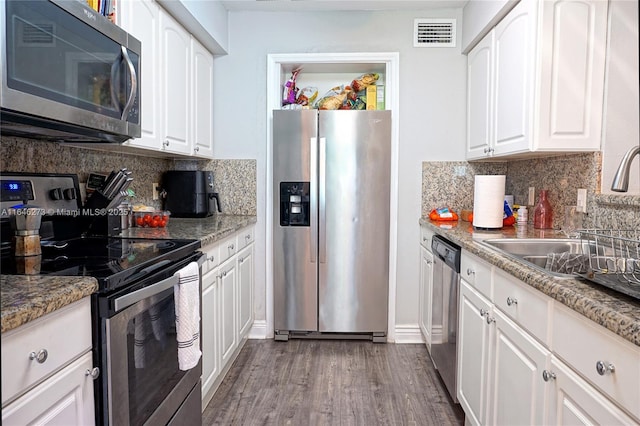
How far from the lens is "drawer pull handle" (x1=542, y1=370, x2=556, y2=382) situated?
115 cm

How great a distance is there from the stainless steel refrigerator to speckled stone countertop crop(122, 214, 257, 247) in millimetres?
420

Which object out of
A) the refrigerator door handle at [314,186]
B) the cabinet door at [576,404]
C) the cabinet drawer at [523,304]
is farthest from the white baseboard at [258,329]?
the cabinet door at [576,404]

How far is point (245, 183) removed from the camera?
3.25 meters

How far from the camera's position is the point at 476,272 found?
183 cm

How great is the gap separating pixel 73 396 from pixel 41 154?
119cm

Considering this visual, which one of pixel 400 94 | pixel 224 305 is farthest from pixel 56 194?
pixel 400 94

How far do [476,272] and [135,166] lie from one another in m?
2.16

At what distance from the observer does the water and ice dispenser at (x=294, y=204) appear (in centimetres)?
303

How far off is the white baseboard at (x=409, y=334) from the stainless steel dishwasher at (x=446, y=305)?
503 millimetres

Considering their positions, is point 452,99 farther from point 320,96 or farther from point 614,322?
point 614,322

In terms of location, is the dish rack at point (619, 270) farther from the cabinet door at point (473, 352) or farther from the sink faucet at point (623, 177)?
the cabinet door at point (473, 352)

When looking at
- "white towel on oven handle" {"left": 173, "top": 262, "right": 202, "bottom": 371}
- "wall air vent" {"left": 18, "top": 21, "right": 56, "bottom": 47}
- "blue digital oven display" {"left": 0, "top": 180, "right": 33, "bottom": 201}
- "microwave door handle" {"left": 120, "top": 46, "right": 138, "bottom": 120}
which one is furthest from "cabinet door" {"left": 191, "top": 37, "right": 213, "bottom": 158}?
"wall air vent" {"left": 18, "top": 21, "right": 56, "bottom": 47}

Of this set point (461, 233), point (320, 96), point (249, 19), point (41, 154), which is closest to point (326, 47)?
point (320, 96)

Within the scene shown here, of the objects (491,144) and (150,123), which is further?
(491,144)
